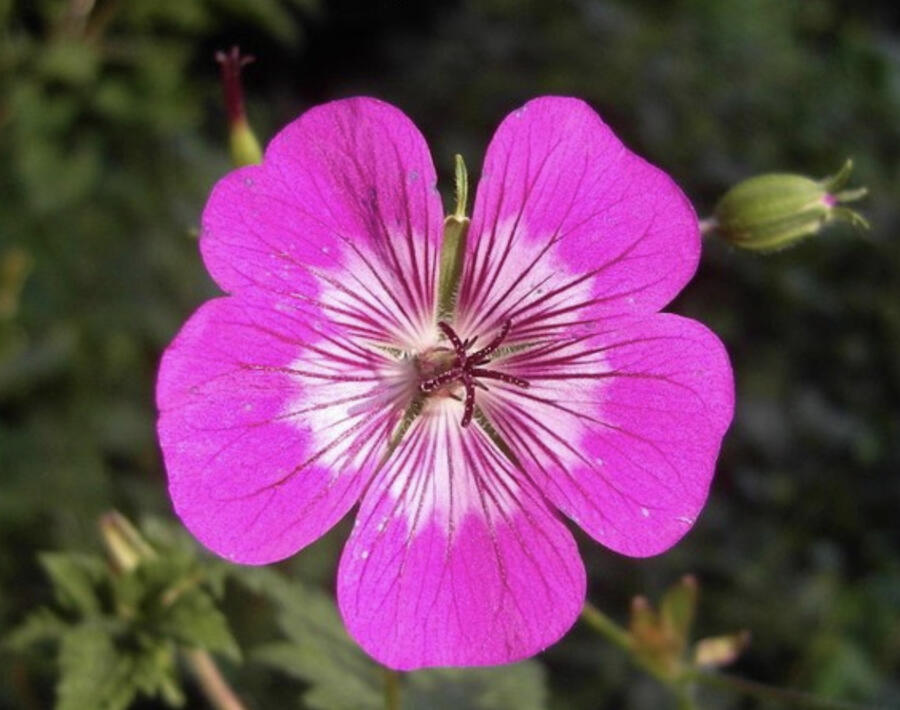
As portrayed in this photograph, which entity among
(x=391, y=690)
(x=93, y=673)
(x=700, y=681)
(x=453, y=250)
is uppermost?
(x=453, y=250)

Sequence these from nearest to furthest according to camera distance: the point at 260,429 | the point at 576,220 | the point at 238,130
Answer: the point at 260,429
the point at 576,220
the point at 238,130

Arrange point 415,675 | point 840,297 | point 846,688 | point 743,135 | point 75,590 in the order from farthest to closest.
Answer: point 743,135
point 840,297
point 846,688
point 415,675
point 75,590

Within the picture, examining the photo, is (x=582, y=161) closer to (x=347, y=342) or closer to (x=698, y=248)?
(x=698, y=248)

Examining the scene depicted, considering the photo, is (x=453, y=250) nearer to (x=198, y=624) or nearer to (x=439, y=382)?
(x=439, y=382)

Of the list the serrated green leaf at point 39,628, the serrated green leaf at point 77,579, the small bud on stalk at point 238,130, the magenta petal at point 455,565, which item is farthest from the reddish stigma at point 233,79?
the serrated green leaf at point 39,628

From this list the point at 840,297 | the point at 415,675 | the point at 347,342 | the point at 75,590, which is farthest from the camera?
the point at 840,297

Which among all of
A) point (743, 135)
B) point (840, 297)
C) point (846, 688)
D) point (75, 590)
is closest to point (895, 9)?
point (743, 135)

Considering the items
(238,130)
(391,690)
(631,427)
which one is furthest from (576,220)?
(391,690)
